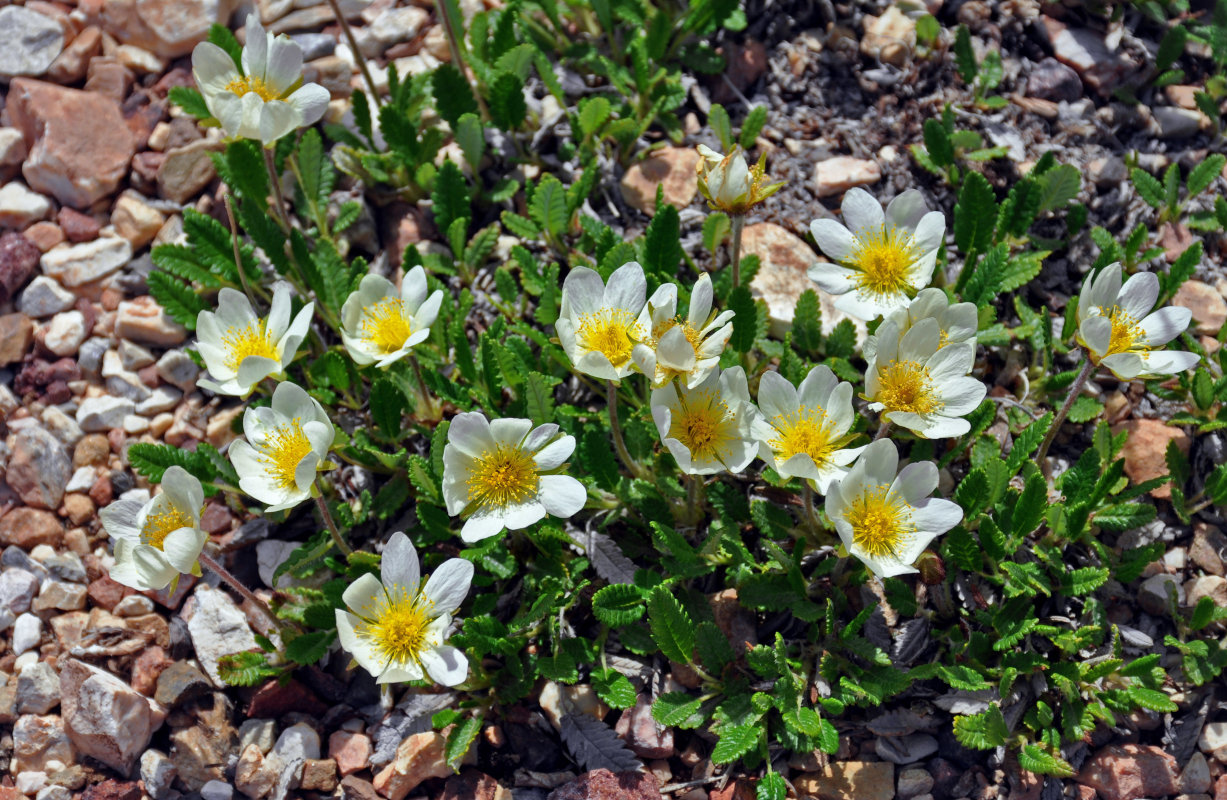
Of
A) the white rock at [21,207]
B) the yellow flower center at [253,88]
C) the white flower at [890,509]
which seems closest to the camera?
the white flower at [890,509]

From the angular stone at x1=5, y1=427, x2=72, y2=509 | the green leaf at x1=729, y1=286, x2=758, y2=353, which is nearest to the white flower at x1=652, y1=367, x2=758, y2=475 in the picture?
the green leaf at x1=729, y1=286, x2=758, y2=353

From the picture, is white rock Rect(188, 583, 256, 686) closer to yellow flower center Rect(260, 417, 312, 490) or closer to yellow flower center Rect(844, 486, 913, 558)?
yellow flower center Rect(260, 417, 312, 490)

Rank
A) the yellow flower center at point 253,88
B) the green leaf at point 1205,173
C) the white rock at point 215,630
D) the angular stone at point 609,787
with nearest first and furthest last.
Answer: the angular stone at point 609,787 < the white rock at point 215,630 < the yellow flower center at point 253,88 < the green leaf at point 1205,173

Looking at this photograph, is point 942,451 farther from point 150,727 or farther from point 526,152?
point 150,727

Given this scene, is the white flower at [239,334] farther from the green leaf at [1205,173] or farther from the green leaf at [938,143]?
the green leaf at [1205,173]

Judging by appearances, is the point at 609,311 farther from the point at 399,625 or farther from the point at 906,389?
the point at 399,625

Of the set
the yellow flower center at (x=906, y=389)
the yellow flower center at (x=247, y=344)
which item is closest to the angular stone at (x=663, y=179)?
the yellow flower center at (x=906, y=389)

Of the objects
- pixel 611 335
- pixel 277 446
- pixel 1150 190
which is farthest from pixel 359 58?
pixel 1150 190

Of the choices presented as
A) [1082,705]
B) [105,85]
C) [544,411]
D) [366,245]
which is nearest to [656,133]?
[366,245]
